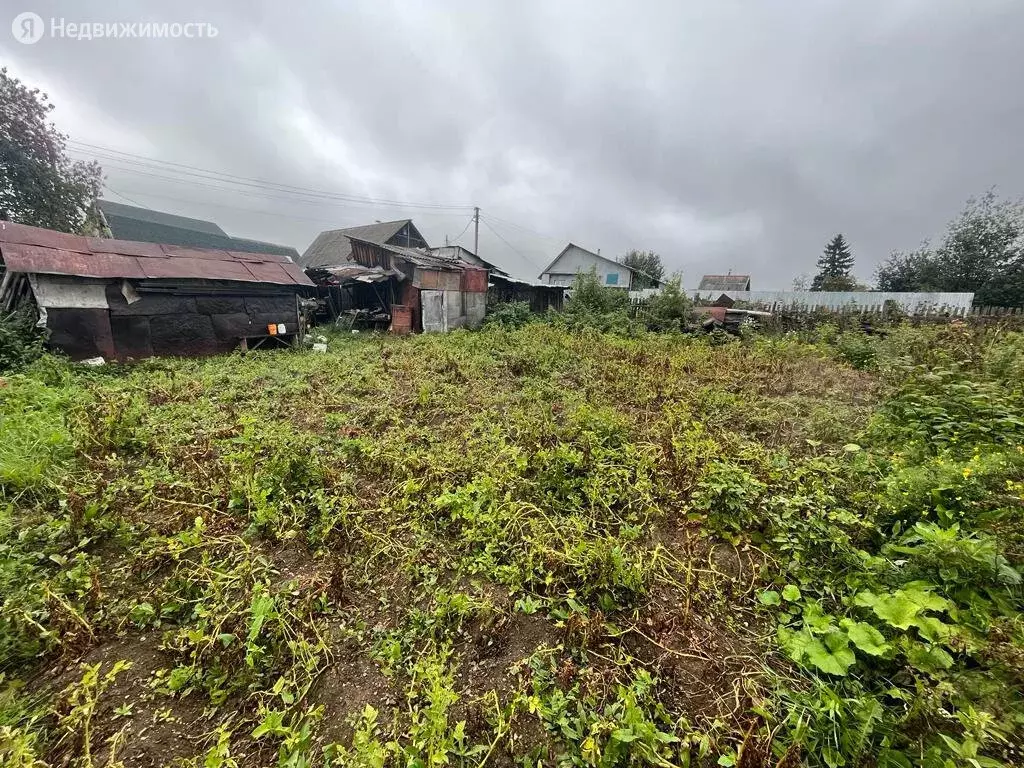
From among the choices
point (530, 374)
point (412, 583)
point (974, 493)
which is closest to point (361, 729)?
point (412, 583)

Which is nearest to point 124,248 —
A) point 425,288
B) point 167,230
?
point 425,288

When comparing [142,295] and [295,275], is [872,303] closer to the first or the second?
[295,275]

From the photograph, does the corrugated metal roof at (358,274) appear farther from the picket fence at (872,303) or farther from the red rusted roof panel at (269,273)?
the picket fence at (872,303)

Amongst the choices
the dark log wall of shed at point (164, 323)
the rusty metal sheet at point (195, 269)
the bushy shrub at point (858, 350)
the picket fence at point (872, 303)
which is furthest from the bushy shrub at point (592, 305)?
the rusty metal sheet at point (195, 269)

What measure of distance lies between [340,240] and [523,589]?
2684 cm

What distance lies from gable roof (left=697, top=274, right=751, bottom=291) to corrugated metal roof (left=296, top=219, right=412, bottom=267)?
27762 millimetres

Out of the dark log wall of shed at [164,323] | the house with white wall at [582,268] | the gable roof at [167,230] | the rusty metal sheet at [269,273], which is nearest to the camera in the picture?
the dark log wall of shed at [164,323]

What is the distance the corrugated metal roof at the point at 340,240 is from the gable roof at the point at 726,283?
91.1ft

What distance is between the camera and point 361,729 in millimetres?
1648

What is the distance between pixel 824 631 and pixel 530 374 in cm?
560

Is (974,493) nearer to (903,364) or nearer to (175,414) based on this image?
(903,364)

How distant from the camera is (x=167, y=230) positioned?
3428 cm

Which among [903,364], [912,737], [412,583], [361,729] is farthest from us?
[903,364]

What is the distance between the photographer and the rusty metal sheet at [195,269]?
27.3 ft
